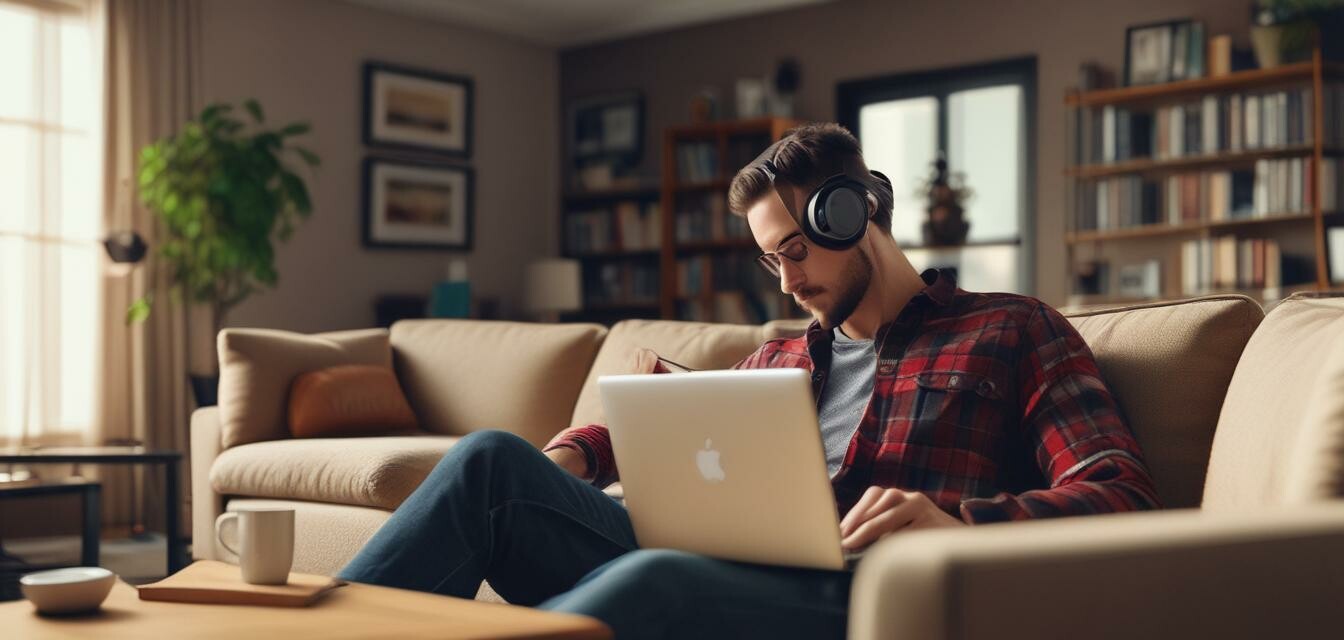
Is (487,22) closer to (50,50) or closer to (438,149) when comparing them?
(438,149)

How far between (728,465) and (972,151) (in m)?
4.85

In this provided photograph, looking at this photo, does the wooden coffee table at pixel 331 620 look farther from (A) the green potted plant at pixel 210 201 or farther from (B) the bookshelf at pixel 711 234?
(B) the bookshelf at pixel 711 234

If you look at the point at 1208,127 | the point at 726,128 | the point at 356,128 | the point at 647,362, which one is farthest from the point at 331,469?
the point at 1208,127

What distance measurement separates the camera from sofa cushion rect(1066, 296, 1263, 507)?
5.66 ft

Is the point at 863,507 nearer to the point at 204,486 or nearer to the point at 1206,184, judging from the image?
the point at 204,486

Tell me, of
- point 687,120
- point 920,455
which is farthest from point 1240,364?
point 687,120

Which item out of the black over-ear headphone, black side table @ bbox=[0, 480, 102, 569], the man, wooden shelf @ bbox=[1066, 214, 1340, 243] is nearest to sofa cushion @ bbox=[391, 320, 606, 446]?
black side table @ bbox=[0, 480, 102, 569]

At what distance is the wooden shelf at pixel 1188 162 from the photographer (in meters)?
5.02

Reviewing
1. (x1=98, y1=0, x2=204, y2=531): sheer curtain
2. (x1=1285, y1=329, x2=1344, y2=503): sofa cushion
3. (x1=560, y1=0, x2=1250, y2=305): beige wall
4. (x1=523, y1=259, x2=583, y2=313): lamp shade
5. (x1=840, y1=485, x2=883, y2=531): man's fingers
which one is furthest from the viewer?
(x1=523, y1=259, x2=583, y2=313): lamp shade

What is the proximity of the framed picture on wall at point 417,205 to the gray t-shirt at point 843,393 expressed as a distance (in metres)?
4.76

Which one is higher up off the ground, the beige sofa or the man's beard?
the man's beard

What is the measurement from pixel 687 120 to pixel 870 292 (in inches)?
198

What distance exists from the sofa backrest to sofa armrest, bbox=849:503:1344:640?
15cm

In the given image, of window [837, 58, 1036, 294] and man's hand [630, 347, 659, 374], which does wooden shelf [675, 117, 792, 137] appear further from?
man's hand [630, 347, 659, 374]
